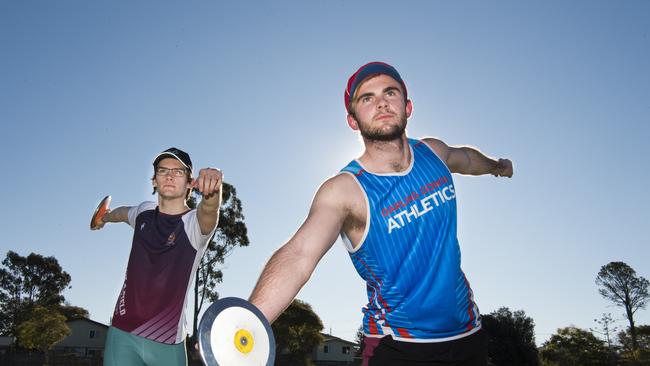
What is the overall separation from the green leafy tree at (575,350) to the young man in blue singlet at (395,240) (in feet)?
187

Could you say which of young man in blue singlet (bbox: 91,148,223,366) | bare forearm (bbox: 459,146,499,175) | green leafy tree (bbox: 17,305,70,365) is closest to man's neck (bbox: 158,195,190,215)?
young man in blue singlet (bbox: 91,148,223,366)

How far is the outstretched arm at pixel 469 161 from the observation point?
13.9 ft

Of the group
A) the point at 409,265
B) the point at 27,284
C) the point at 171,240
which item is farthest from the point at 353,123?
the point at 27,284

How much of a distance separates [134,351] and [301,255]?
3.16m

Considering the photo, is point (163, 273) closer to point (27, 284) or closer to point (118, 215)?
point (118, 215)

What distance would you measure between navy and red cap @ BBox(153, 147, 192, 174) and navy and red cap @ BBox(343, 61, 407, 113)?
2.53 meters

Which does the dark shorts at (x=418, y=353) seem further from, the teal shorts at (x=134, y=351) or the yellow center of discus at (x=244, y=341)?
the teal shorts at (x=134, y=351)

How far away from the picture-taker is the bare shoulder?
4.11 metres

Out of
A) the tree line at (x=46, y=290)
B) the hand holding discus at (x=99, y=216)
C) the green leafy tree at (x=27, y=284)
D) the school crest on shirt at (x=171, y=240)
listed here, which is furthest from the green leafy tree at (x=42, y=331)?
the school crest on shirt at (x=171, y=240)

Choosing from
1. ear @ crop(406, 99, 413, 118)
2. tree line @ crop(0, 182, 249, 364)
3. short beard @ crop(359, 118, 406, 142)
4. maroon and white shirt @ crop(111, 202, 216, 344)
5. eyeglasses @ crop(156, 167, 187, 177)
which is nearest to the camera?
short beard @ crop(359, 118, 406, 142)

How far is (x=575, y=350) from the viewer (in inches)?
2121

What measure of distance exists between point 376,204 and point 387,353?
3.10 ft

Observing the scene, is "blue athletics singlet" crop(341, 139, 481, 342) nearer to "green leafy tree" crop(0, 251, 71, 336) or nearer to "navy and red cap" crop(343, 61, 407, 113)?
"navy and red cap" crop(343, 61, 407, 113)

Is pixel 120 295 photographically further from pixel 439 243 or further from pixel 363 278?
pixel 439 243
